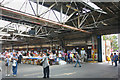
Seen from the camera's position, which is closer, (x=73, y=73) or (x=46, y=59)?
(x=46, y=59)

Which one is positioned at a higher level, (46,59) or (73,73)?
(46,59)

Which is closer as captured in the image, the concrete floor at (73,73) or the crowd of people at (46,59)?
the crowd of people at (46,59)

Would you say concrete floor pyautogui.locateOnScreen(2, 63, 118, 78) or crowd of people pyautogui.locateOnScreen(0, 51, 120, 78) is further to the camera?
concrete floor pyautogui.locateOnScreen(2, 63, 118, 78)

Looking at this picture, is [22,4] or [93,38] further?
[93,38]

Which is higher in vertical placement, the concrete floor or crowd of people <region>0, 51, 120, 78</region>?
crowd of people <region>0, 51, 120, 78</region>

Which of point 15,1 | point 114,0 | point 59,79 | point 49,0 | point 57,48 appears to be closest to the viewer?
point 59,79

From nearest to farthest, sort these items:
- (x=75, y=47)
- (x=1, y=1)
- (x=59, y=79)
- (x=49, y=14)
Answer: (x=59, y=79)
(x=1, y=1)
(x=49, y=14)
(x=75, y=47)

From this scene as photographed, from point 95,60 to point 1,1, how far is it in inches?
599

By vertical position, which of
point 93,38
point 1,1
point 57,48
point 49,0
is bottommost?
point 57,48

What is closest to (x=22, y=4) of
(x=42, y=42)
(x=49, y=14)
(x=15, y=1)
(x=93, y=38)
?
(x=15, y=1)

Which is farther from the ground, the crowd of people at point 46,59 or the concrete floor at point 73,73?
the crowd of people at point 46,59

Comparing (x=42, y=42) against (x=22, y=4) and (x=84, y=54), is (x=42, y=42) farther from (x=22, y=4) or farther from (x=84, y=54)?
(x=22, y=4)

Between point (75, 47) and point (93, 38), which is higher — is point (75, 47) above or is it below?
below

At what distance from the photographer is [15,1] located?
10.8 m
